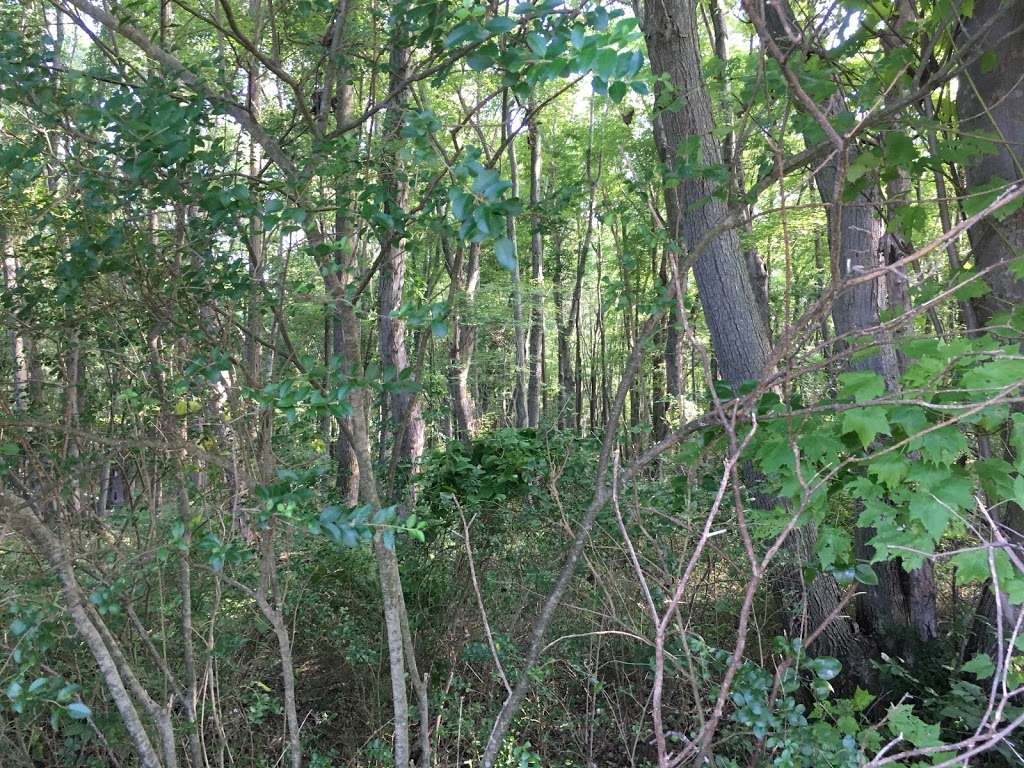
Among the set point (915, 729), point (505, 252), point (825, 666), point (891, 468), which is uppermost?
point (505, 252)

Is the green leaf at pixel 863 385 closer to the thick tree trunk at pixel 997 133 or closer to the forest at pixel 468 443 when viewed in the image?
the forest at pixel 468 443

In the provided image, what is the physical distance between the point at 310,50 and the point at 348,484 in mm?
5646

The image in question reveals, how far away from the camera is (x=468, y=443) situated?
5.57m

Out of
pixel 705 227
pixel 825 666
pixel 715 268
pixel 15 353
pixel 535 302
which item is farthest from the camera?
pixel 535 302

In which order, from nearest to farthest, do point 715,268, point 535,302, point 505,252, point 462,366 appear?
1. point 505,252
2. point 715,268
3. point 462,366
4. point 535,302

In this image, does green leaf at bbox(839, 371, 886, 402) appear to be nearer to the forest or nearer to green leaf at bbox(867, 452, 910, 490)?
the forest

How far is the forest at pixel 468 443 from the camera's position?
193cm

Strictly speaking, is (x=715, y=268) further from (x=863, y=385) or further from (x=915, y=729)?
(x=915, y=729)

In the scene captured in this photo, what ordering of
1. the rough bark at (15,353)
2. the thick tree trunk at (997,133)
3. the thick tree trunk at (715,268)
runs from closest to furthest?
the rough bark at (15,353) → the thick tree trunk at (997,133) → the thick tree trunk at (715,268)

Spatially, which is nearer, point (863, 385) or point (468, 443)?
point (863, 385)

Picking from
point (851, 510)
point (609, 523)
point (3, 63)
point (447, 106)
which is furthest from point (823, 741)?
point (447, 106)

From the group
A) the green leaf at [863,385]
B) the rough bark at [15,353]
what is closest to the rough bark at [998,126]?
the green leaf at [863,385]

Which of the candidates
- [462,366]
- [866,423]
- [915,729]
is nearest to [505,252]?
[866,423]

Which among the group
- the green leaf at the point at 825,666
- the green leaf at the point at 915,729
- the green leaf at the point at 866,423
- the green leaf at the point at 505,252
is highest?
the green leaf at the point at 505,252
